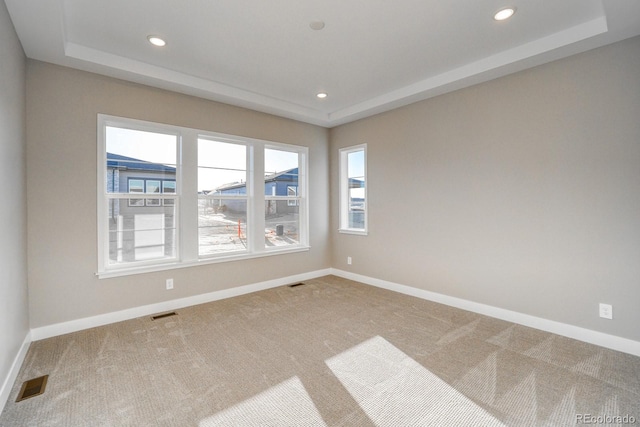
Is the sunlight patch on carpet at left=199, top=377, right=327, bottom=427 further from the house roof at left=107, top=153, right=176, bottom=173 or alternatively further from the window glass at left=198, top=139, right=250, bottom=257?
the house roof at left=107, top=153, right=176, bottom=173

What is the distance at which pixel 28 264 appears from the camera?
2760mm

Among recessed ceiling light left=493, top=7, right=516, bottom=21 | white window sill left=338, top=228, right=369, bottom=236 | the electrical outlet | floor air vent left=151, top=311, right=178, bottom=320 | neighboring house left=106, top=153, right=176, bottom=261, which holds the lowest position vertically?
floor air vent left=151, top=311, right=178, bottom=320

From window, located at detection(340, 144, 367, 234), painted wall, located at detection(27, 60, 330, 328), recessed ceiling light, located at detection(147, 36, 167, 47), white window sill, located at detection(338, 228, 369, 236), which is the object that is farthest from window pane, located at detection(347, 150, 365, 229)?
recessed ceiling light, located at detection(147, 36, 167, 47)

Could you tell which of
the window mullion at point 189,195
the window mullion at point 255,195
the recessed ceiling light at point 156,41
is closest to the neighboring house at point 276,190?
the window mullion at point 255,195

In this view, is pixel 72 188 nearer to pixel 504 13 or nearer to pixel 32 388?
pixel 32 388

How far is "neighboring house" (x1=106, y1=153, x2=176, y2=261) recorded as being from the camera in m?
3.27

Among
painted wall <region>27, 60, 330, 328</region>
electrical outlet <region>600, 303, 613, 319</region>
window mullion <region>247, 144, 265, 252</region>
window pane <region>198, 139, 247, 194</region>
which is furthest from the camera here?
window mullion <region>247, 144, 265, 252</region>

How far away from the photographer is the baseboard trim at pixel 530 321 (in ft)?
8.39

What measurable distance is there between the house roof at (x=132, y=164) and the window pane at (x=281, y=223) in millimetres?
1520

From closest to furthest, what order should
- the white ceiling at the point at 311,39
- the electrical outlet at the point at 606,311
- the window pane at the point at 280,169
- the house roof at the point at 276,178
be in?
1. the white ceiling at the point at 311,39
2. the electrical outlet at the point at 606,311
3. the house roof at the point at 276,178
4. the window pane at the point at 280,169

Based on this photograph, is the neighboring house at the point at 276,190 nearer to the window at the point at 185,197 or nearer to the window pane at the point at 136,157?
the window at the point at 185,197

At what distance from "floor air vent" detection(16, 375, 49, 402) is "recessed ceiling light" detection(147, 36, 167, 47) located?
9.37ft

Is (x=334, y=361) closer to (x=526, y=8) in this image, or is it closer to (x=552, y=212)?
(x=552, y=212)

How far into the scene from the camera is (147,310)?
11.2 ft
